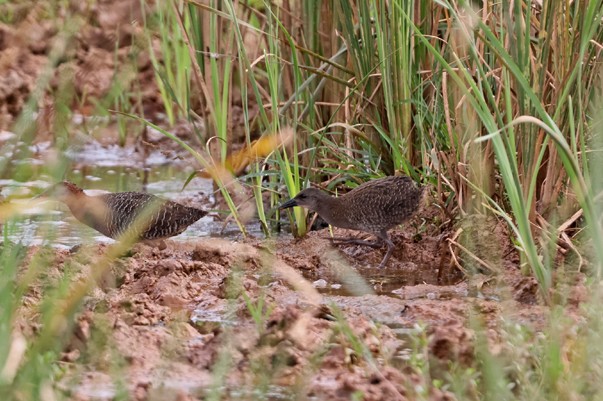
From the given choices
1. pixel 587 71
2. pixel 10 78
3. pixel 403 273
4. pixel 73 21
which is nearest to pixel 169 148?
pixel 10 78

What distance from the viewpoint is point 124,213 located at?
634 cm

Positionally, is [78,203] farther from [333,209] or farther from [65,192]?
[333,209]

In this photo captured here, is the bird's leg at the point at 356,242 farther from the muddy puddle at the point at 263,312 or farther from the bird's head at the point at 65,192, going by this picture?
the bird's head at the point at 65,192

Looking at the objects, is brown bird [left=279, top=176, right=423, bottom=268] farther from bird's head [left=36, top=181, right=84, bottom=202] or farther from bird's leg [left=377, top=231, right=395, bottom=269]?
bird's head [left=36, top=181, right=84, bottom=202]

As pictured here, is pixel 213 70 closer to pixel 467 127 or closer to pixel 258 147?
pixel 258 147

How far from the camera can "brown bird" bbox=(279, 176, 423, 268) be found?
5.97 meters

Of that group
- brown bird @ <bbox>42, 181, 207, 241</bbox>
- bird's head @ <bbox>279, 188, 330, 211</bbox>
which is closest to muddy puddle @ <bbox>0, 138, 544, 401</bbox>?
brown bird @ <bbox>42, 181, 207, 241</bbox>

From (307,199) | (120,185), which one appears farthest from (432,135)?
(120,185)

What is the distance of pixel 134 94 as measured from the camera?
9938 millimetres

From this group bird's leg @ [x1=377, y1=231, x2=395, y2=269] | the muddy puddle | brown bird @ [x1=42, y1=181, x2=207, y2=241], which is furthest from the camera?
brown bird @ [x1=42, y1=181, x2=207, y2=241]

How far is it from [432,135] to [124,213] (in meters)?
1.77

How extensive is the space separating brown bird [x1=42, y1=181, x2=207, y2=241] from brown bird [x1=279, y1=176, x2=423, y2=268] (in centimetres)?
60

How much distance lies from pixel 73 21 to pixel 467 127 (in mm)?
3025

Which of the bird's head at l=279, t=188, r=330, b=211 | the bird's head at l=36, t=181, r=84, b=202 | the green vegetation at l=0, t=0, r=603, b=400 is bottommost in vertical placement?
the bird's head at l=279, t=188, r=330, b=211
